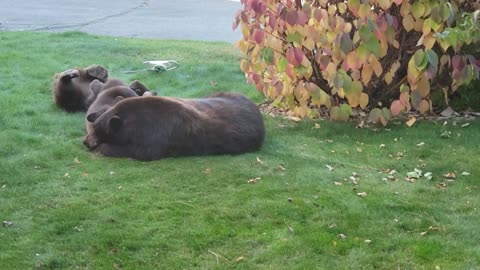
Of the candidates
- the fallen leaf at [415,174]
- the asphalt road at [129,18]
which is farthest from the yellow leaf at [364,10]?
the asphalt road at [129,18]

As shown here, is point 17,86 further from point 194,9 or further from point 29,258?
point 194,9

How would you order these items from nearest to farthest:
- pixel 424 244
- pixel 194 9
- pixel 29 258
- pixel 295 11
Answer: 1. pixel 29 258
2. pixel 424 244
3. pixel 295 11
4. pixel 194 9

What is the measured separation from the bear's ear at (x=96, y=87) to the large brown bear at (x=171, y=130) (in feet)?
4.45

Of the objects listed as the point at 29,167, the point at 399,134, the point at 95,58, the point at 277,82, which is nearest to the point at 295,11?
the point at 277,82

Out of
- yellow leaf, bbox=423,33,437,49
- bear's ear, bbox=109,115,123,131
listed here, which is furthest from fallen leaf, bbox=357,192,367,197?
bear's ear, bbox=109,115,123,131

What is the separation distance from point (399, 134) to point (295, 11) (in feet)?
5.44

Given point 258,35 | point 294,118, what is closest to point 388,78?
point 294,118

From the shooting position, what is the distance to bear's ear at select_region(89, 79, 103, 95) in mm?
7789

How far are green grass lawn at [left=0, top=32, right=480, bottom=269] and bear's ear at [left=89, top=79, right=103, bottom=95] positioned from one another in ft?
1.45

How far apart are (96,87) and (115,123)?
1.69m

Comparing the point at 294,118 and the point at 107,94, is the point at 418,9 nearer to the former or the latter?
the point at 294,118

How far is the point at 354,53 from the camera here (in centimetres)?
691

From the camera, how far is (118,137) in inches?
246

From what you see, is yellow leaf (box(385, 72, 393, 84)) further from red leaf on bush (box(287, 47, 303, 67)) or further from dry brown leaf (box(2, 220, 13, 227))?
dry brown leaf (box(2, 220, 13, 227))
